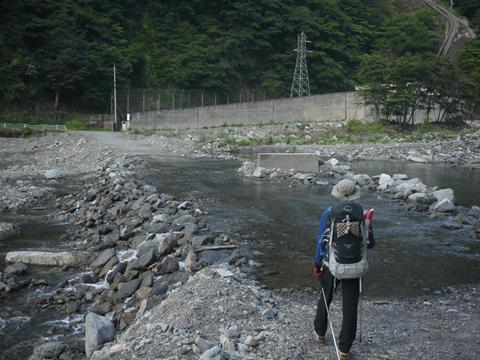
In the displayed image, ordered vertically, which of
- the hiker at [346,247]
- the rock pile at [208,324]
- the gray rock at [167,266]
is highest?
the hiker at [346,247]

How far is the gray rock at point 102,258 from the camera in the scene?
1018cm

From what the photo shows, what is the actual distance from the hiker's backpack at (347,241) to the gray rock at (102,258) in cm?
631

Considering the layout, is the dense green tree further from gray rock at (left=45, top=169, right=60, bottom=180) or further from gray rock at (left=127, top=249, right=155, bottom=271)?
gray rock at (left=127, top=249, right=155, bottom=271)

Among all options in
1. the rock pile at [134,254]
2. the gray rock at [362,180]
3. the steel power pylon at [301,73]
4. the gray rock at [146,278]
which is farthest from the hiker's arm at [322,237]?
the steel power pylon at [301,73]

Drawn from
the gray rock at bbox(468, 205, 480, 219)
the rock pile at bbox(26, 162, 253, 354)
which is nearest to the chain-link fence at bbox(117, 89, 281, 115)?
the rock pile at bbox(26, 162, 253, 354)

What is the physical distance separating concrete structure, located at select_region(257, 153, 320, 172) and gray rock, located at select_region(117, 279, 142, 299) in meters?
12.5

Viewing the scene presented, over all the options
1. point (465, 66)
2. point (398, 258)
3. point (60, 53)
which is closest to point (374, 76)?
point (465, 66)

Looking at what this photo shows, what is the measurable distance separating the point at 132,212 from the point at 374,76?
1264 inches

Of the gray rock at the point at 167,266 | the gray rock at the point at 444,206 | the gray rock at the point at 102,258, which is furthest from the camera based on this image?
the gray rock at the point at 444,206

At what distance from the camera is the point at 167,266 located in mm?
8773

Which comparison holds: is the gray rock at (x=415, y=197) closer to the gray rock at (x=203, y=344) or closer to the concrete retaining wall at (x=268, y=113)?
the gray rock at (x=203, y=344)

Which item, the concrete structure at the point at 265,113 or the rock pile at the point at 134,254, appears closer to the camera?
the rock pile at the point at 134,254

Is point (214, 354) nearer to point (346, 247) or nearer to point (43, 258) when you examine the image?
point (346, 247)

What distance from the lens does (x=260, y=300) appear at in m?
6.86
